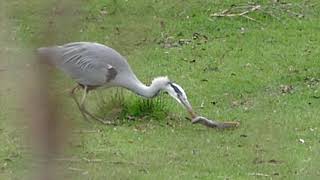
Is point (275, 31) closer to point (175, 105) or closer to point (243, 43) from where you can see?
point (243, 43)

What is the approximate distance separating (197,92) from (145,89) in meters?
1.60

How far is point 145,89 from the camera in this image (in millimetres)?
9375

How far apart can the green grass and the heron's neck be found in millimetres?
244

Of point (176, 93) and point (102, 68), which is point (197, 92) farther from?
point (102, 68)

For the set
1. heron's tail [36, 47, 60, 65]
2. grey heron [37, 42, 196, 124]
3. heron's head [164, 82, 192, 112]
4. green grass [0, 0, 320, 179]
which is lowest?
green grass [0, 0, 320, 179]

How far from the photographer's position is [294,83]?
37.0 ft

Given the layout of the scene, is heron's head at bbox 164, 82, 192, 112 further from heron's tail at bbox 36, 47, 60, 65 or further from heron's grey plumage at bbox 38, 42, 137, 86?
heron's tail at bbox 36, 47, 60, 65

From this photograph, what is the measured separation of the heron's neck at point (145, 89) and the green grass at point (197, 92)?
24 cm

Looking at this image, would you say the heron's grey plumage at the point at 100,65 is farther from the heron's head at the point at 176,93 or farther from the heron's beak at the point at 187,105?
the heron's beak at the point at 187,105

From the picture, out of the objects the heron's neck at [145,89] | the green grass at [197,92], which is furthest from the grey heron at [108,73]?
the green grass at [197,92]

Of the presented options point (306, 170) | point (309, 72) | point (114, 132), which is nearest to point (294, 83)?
point (309, 72)

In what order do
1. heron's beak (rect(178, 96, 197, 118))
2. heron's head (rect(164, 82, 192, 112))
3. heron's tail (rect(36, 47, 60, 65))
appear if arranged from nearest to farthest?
heron's tail (rect(36, 47, 60, 65))
heron's beak (rect(178, 96, 197, 118))
heron's head (rect(164, 82, 192, 112))

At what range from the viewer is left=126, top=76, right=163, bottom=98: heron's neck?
9.30 m

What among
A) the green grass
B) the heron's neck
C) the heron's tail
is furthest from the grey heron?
the heron's tail
